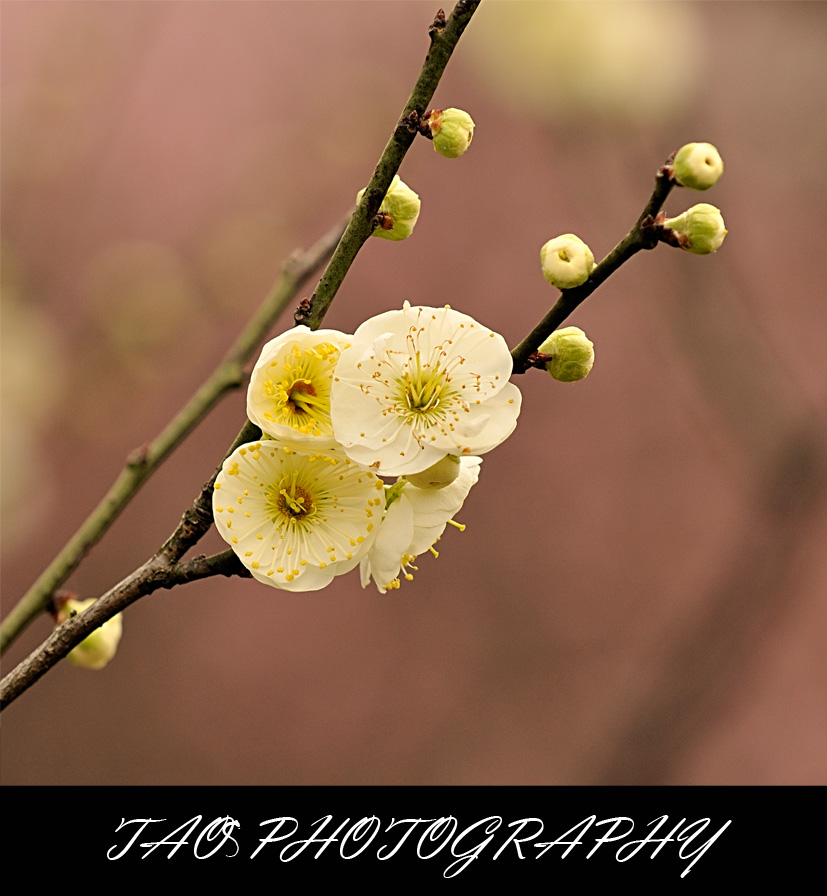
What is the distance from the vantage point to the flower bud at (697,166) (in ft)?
1.13

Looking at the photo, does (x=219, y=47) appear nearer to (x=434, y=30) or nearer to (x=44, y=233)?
(x=44, y=233)

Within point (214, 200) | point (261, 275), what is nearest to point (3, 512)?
point (261, 275)

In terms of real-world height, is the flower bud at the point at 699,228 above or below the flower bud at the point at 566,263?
above

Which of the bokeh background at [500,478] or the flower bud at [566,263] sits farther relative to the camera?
the bokeh background at [500,478]

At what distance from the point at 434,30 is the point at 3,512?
106 centimetres

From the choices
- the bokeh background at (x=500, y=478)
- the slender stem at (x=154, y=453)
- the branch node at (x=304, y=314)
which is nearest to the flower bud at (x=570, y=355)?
the branch node at (x=304, y=314)

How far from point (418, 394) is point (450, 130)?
13 cm

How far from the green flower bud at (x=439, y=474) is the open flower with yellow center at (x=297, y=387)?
46mm

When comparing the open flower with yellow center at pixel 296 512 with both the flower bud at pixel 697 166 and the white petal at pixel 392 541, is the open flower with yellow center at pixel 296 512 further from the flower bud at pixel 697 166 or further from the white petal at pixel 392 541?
the flower bud at pixel 697 166

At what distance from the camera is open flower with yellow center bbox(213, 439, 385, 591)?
40 cm

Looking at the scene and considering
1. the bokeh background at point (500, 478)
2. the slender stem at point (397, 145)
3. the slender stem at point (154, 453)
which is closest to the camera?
the slender stem at point (397, 145)

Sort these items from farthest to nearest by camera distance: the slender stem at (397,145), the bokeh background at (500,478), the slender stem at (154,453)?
the bokeh background at (500,478)
the slender stem at (154,453)
the slender stem at (397,145)

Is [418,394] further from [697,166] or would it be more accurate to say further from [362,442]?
[697,166]

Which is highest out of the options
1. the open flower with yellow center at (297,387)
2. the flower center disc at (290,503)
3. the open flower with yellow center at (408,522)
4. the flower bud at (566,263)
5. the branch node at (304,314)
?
the flower bud at (566,263)
